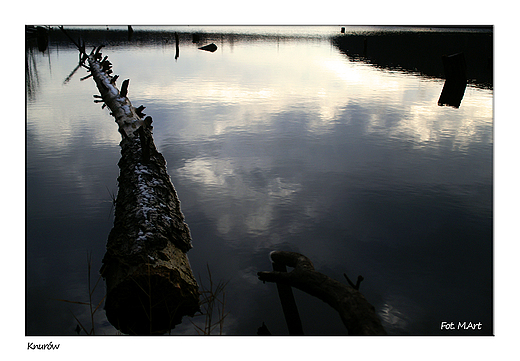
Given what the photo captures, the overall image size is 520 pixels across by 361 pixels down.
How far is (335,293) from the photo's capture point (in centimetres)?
381

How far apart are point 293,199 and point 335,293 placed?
3.01 metres

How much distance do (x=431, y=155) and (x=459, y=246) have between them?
3.85 metres

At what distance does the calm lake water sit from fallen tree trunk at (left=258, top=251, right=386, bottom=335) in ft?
0.92

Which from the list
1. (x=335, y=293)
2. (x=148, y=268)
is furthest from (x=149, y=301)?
(x=335, y=293)

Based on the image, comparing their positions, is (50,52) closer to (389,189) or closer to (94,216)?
(94,216)

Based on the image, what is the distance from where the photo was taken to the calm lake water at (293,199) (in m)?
4.38

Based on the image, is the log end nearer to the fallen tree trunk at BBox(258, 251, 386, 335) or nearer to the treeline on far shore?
the fallen tree trunk at BBox(258, 251, 386, 335)

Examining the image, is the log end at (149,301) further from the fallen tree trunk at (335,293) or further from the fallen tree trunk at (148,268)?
the fallen tree trunk at (335,293)

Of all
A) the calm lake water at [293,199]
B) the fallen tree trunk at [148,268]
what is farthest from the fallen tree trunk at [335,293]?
the fallen tree trunk at [148,268]

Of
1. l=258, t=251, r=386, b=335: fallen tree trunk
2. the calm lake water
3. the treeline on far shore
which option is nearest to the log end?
the calm lake water

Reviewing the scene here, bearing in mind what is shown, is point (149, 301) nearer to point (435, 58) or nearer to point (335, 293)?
point (335, 293)

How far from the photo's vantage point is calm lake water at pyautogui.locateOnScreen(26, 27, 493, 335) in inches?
173

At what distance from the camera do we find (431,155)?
8.79 m
